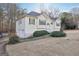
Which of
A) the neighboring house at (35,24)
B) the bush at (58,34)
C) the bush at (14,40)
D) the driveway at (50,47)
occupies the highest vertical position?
the neighboring house at (35,24)

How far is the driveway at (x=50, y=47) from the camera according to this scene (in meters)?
2.38

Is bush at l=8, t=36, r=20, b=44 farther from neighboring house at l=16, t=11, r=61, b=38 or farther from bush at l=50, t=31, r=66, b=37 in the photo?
bush at l=50, t=31, r=66, b=37

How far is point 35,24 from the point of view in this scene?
7.88 feet

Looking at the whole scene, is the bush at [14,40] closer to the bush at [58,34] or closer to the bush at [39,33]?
the bush at [39,33]

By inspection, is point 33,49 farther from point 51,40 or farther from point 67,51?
point 67,51

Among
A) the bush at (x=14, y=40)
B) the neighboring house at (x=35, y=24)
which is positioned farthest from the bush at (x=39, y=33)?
the bush at (x=14, y=40)

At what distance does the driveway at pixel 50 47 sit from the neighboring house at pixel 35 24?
0.11 metres

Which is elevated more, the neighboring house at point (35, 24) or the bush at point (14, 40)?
the neighboring house at point (35, 24)

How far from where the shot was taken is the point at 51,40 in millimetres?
2408

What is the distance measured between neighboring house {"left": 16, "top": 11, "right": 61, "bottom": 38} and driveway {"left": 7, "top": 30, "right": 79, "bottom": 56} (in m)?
0.11

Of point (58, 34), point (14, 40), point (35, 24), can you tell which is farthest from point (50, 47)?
point (14, 40)

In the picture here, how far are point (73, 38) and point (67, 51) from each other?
16 cm

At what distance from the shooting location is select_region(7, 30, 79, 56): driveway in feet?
7.81

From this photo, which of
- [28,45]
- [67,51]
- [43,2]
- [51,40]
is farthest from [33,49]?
[43,2]
